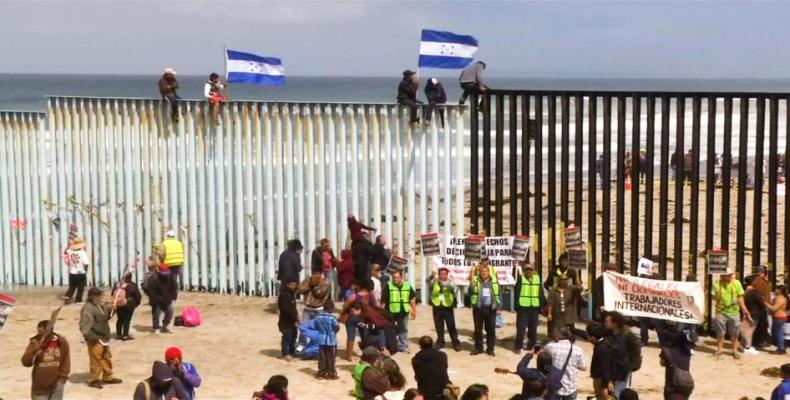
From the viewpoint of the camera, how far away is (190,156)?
23531 mm

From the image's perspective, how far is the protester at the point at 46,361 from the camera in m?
13.3

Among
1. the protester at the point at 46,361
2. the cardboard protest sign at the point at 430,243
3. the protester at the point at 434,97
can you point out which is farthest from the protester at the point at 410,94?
the protester at the point at 46,361

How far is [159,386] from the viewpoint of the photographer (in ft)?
38.5

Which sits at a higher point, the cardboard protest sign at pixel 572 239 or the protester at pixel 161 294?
the cardboard protest sign at pixel 572 239

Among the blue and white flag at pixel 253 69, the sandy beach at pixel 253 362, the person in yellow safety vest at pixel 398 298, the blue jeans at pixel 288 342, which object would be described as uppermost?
the blue and white flag at pixel 253 69

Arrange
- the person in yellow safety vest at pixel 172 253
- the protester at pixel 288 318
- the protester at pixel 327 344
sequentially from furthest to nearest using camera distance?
the person in yellow safety vest at pixel 172 253 → the protester at pixel 288 318 → the protester at pixel 327 344

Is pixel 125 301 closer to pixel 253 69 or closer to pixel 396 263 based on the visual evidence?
pixel 396 263

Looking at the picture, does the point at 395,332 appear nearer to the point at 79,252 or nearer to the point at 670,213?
the point at 79,252

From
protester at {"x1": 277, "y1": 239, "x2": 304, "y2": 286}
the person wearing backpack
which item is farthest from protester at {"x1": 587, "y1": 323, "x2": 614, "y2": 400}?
protester at {"x1": 277, "y1": 239, "x2": 304, "y2": 286}

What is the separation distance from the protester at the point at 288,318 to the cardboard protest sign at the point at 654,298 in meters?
5.20

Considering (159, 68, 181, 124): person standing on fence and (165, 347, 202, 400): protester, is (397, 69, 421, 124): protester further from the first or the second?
(165, 347, 202, 400): protester

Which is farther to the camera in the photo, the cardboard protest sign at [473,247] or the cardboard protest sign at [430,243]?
the cardboard protest sign at [430,243]

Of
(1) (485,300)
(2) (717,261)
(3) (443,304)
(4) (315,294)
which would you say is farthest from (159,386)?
(2) (717,261)

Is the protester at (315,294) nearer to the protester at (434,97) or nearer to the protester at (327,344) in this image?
the protester at (327,344)
